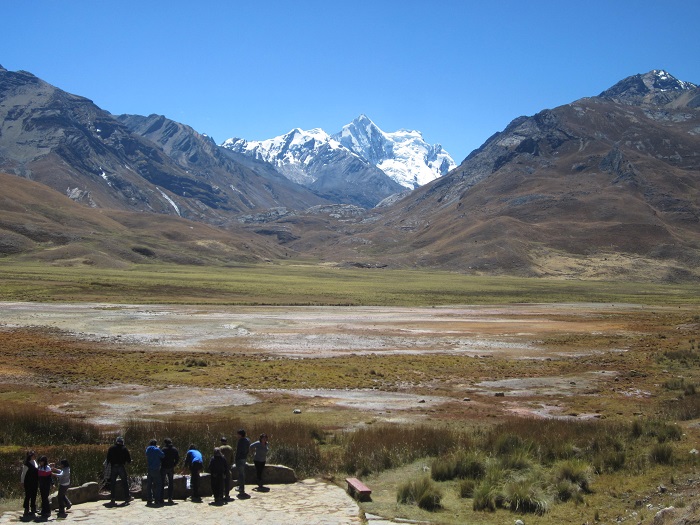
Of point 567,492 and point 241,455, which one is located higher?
point 241,455

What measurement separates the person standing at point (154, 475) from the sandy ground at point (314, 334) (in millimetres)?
10464

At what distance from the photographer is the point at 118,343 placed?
5659cm

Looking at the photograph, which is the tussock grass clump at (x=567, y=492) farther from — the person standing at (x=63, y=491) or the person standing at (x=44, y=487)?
the person standing at (x=44, y=487)

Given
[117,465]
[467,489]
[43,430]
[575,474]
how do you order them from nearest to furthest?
1. [117,465]
2. [467,489]
3. [575,474]
4. [43,430]

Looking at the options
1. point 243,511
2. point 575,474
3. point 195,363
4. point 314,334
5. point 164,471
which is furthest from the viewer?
point 314,334

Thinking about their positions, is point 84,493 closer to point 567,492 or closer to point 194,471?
point 194,471

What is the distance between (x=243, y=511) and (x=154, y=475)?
300 cm

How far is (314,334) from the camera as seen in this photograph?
68.0 meters

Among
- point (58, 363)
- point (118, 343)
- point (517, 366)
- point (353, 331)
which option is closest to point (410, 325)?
point (353, 331)

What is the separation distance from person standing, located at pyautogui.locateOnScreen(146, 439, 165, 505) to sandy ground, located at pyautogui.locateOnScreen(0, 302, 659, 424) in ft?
34.3

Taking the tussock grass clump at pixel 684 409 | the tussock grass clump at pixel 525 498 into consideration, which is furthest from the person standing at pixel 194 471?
the tussock grass clump at pixel 684 409

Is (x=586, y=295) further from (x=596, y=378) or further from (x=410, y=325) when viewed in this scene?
(x=596, y=378)

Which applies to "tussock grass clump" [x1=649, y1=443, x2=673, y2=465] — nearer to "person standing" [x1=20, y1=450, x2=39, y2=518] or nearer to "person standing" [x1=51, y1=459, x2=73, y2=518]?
"person standing" [x1=51, y1=459, x2=73, y2=518]

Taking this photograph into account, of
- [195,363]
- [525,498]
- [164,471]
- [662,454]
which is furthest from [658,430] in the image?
[195,363]
